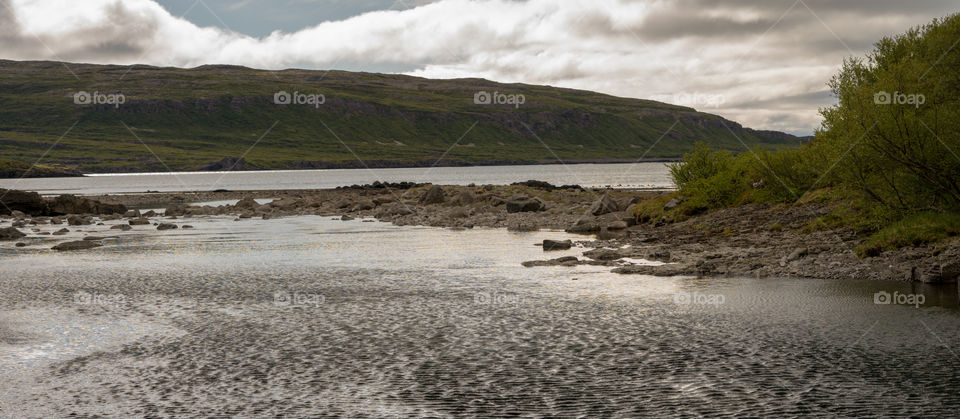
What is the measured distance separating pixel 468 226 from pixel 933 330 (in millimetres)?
43418

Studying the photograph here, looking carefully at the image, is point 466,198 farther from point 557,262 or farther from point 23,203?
point 23,203

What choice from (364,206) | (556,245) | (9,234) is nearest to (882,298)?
(556,245)

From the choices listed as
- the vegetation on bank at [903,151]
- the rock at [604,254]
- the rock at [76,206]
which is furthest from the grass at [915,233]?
the rock at [76,206]

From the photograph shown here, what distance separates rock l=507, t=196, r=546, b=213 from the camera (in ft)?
235

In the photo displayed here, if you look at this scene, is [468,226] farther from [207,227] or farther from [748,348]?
[748,348]

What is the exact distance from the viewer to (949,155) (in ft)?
104

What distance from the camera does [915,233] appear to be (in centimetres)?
3189

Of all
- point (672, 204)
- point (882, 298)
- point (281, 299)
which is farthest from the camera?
point (672, 204)

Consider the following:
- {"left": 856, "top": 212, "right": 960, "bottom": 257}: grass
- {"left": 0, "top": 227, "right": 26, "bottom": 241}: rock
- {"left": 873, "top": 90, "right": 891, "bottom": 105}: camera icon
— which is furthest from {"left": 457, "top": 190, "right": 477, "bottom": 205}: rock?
{"left": 856, "top": 212, "right": 960, "bottom": 257}: grass

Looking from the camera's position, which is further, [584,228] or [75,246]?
[584,228]

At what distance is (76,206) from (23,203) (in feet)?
17.7

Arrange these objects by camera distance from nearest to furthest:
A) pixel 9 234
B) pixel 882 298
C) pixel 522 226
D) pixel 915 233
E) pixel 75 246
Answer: pixel 882 298
pixel 915 233
pixel 75 246
pixel 9 234
pixel 522 226

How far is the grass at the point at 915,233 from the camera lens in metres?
31.4

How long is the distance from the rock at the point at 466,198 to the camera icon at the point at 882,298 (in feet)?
180
